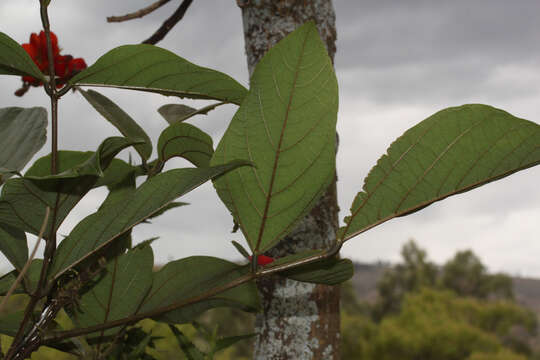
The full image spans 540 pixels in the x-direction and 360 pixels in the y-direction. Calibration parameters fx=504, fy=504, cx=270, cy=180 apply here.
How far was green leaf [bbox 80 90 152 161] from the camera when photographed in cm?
51

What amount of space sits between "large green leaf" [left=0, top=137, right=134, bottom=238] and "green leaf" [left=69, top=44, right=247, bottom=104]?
0.28ft

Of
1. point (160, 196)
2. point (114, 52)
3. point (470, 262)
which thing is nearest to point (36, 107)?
point (114, 52)

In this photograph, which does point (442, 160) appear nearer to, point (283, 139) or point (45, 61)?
point (283, 139)

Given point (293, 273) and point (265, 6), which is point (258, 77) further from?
point (265, 6)

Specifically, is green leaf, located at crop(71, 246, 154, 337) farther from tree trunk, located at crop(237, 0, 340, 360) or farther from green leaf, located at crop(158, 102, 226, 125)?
tree trunk, located at crop(237, 0, 340, 360)

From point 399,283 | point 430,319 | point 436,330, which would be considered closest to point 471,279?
point 399,283

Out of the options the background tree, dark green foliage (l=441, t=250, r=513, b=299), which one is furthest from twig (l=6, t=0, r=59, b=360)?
dark green foliage (l=441, t=250, r=513, b=299)

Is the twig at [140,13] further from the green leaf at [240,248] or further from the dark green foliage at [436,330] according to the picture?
the dark green foliage at [436,330]

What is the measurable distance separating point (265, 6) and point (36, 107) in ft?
1.75

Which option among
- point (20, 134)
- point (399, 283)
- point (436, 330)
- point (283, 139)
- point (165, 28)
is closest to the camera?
point (283, 139)

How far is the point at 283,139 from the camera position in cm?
33

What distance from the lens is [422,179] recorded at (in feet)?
1.13

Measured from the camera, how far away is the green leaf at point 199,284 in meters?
0.38

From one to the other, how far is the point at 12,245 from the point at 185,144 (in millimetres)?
170
